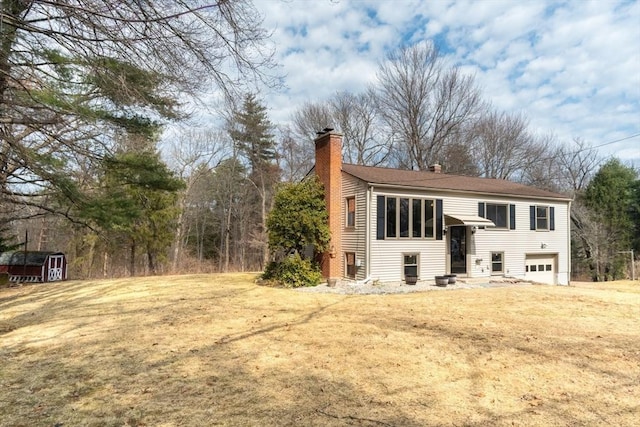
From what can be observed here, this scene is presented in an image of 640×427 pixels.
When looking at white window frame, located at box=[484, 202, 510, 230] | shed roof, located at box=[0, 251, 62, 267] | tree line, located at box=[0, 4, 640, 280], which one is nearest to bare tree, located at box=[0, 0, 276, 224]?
tree line, located at box=[0, 4, 640, 280]

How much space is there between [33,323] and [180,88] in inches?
255

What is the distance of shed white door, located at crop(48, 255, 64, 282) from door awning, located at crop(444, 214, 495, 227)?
17.7 meters

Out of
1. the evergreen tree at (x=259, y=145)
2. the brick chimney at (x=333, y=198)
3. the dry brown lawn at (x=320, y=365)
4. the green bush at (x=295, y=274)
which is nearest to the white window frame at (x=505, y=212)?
the brick chimney at (x=333, y=198)

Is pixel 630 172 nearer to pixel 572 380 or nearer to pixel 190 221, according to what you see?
pixel 572 380

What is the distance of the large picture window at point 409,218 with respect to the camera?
47.2 feet

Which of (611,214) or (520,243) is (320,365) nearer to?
(520,243)

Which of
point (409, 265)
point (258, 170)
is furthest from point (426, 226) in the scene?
point (258, 170)

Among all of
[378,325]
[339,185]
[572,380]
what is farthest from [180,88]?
[339,185]

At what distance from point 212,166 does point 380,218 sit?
18.7 metres

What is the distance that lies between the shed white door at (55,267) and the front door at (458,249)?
17.9 meters

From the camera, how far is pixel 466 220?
15023 mm

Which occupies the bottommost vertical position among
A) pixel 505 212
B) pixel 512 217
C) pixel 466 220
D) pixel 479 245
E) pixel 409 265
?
pixel 409 265

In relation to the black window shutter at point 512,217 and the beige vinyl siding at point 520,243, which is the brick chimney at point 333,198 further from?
the black window shutter at point 512,217

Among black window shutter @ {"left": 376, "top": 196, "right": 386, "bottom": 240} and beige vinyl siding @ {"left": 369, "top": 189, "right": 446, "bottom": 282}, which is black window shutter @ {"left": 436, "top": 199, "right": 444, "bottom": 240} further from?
black window shutter @ {"left": 376, "top": 196, "right": 386, "bottom": 240}
